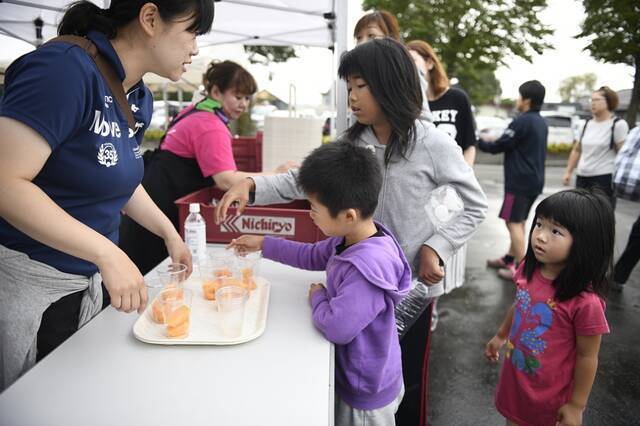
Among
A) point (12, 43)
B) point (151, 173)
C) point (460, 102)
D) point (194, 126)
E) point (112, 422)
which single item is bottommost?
point (112, 422)

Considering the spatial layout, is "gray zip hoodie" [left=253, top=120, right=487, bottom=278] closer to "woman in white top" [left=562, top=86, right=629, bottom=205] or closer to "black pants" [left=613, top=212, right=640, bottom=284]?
"black pants" [left=613, top=212, right=640, bottom=284]

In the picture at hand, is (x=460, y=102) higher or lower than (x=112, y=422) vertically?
higher

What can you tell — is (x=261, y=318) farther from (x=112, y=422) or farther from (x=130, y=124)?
(x=130, y=124)

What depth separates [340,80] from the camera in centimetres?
254

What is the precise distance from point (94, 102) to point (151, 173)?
1353mm

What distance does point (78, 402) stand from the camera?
99cm

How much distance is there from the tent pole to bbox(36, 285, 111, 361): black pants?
174 cm

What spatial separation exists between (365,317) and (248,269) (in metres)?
0.55

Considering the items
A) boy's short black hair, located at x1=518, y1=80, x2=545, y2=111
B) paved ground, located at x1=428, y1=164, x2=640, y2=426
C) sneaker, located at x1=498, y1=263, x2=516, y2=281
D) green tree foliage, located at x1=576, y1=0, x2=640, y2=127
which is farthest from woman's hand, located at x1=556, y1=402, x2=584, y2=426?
green tree foliage, located at x1=576, y1=0, x2=640, y2=127

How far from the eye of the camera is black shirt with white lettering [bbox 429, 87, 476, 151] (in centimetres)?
329

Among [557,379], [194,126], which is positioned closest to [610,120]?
[557,379]

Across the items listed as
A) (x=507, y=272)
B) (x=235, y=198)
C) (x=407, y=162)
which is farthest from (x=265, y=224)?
(x=507, y=272)

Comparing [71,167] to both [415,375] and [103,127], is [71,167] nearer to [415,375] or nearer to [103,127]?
[103,127]

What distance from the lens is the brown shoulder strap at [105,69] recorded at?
111cm
